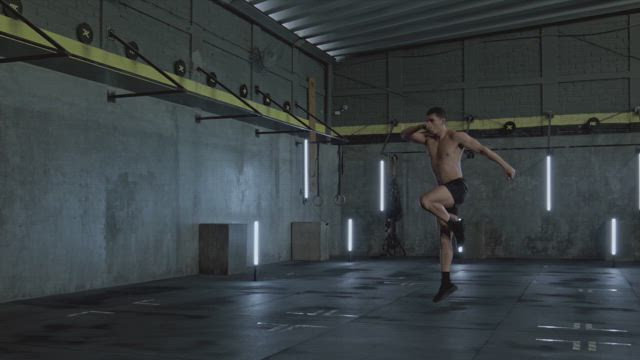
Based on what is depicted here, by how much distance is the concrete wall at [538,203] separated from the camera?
57.4 ft

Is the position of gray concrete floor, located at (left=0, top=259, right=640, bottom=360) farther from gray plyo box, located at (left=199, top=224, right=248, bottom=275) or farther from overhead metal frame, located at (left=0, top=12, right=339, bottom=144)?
overhead metal frame, located at (left=0, top=12, right=339, bottom=144)

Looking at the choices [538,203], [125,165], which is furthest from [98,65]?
[538,203]

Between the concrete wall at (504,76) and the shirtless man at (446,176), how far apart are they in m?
11.3

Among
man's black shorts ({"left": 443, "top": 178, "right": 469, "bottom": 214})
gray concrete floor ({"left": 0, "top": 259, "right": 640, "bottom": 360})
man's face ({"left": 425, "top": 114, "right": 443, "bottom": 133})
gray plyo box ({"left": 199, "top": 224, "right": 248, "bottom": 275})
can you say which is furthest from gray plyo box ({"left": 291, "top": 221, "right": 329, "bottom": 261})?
man's black shorts ({"left": 443, "top": 178, "right": 469, "bottom": 214})

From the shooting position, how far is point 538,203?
1823cm

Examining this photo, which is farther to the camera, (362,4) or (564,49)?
(564,49)

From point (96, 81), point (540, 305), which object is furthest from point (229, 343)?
point (96, 81)

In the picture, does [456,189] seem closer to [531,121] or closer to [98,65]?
[98,65]

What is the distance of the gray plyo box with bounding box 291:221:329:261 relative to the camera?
1750 centimetres

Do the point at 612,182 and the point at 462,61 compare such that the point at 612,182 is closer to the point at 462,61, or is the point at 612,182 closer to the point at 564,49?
the point at 564,49

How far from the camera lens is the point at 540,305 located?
8219 mm

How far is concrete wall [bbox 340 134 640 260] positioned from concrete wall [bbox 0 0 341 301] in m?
4.56

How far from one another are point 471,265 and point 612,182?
5.07 metres

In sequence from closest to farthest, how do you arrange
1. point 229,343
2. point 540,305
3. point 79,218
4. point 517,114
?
1. point 229,343
2. point 540,305
3. point 79,218
4. point 517,114
